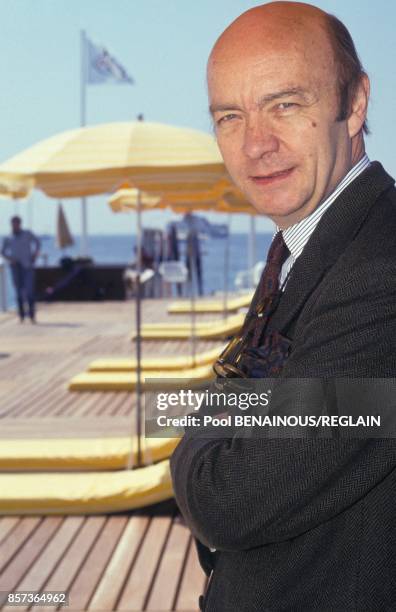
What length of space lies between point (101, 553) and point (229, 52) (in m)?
3.38

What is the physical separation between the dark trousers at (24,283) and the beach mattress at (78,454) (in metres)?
8.52

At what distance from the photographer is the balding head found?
3.61 ft

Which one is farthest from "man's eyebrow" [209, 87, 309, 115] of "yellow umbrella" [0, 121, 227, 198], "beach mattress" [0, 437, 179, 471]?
"yellow umbrella" [0, 121, 227, 198]

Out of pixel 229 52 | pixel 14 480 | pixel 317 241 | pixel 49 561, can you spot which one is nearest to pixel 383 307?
pixel 317 241

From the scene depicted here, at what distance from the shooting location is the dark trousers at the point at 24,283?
14.0m

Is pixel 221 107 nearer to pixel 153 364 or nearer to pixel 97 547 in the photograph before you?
pixel 97 547

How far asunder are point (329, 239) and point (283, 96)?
0.64 ft

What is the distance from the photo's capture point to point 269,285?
4.01 ft

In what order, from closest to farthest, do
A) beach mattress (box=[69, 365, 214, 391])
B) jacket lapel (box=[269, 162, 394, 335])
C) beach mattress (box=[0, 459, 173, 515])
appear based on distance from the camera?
1. jacket lapel (box=[269, 162, 394, 335])
2. beach mattress (box=[0, 459, 173, 515])
3. beach mattress (box=[69, 365, 214, 391])

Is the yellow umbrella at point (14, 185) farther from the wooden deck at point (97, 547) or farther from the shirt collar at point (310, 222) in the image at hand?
the shirt collar at point (310, 222)

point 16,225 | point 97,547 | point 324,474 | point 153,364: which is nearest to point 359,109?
point 324,474

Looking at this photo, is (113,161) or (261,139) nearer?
(261,139)

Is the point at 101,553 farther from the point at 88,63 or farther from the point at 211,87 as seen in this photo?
the point at 88,63

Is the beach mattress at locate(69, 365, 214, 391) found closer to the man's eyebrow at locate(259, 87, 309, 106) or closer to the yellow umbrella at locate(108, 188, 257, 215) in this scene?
the yellow umbrella at locate(108, 188, 257, 215)
